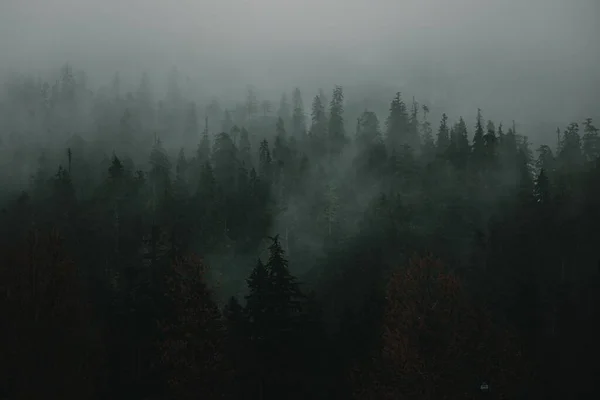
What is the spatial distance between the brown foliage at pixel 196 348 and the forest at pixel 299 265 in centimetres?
11

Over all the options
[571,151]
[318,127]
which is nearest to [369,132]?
[318,127]

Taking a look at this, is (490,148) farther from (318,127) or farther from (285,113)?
(285,113)

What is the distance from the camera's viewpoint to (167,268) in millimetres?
39281

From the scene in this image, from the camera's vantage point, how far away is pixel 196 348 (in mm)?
28750

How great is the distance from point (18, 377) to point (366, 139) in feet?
269

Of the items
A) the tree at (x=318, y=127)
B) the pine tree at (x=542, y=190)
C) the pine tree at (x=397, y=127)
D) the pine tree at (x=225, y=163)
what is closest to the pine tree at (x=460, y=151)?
the pine tree at (x=397, y=127)

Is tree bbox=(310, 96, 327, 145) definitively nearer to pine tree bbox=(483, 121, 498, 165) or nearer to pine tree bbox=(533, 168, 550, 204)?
pine tree bbox=(483, 121, 498, 165)

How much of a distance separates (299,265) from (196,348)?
44.8m

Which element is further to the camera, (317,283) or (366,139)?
(366,139)

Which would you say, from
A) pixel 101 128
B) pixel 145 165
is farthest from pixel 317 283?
pixel 101 128

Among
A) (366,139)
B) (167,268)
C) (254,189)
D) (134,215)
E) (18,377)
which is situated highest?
(366,139)

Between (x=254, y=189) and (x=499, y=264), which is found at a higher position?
(x=254, y=189)

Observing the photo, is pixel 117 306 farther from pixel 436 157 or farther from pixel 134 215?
pixel 436 157

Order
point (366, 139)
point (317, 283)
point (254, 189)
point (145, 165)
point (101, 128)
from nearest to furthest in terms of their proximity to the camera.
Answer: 1. point (317, 283)
2. point (254, 189)
3. point (366, 139)
4. point (145, 165)
5. point (101, 128)
